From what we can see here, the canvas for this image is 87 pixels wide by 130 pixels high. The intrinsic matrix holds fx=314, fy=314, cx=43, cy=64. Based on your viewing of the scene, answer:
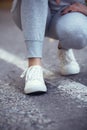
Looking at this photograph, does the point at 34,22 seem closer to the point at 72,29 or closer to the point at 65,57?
the point at 72,29

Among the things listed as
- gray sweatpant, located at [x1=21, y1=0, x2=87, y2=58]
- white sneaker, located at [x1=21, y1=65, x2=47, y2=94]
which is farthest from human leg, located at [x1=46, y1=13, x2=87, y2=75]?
white sneaker, located at [x1=21, y1=65, x2=47, y2=94]

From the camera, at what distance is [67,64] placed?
3.71ft

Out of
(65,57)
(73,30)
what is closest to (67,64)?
(65,57)

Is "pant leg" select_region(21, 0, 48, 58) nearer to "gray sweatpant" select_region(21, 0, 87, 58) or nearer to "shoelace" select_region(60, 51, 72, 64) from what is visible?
"gray sweatpant" select_region(21, 0, 87, 58)

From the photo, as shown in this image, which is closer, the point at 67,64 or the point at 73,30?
the point at 73,30

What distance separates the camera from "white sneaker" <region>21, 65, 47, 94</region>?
3.03 feet

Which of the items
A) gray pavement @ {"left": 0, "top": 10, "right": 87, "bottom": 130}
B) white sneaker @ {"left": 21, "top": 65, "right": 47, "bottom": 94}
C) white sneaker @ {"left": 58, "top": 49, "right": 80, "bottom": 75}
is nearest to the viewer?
gray pavement @ {"left": 0, "top": 10, "right": 87, "bottom": 130}

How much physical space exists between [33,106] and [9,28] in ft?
4.24

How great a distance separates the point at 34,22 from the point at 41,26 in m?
0.03

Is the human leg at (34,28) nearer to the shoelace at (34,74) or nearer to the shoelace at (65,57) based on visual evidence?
the shoelace at (34,74)

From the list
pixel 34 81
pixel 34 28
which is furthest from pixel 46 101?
pixel 34 28

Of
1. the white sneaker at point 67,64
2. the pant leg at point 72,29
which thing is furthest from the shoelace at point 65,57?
the pant leg at point 72,29

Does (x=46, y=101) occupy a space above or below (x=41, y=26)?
below

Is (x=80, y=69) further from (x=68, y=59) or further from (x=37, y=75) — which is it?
(x=37, y=75)
